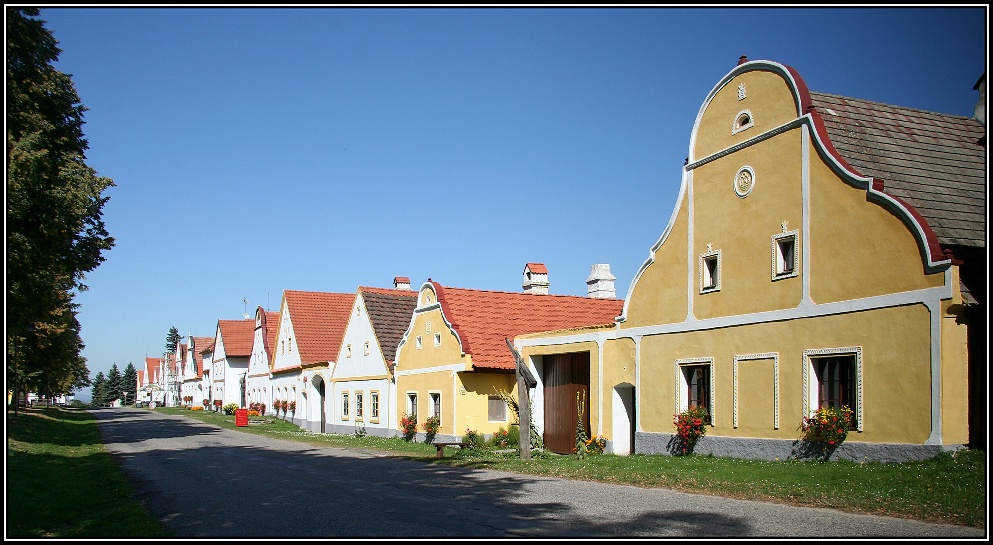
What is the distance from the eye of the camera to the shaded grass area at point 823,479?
11195mm

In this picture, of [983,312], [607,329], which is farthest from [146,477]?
[983,312]

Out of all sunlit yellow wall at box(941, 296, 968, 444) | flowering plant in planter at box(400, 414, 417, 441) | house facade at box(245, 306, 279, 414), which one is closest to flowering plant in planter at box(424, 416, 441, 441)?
flowering plant in planter at box(400, 414, 417, 441)

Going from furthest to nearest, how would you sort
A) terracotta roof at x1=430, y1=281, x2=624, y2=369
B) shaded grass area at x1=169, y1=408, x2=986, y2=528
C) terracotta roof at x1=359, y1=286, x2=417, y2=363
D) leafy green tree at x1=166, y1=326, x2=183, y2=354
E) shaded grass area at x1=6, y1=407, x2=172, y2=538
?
leafy green tree at x1=166, y1=326, x2=183, y2=354, terracotta roof at x1=359, y1=286, x2=417, y2=363, terracotta roof at x1=430, y1=281, x2=624, y2=369, shaded grass area at x1=169, y1=408, x2=986, y2=528, shaded grass area at x1=6, y1=407, x2=172, y2=538

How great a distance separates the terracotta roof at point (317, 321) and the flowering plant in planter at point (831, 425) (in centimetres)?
3443

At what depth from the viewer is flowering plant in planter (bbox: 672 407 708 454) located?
19281 millimetres

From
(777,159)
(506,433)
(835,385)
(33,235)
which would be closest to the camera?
(835,385)

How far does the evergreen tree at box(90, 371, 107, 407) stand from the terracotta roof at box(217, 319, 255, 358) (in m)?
72.2

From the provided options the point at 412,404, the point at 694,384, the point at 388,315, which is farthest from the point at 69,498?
the point at 388,315

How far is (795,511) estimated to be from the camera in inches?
447

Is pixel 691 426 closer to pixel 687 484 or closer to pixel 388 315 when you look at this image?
pixel 687 484

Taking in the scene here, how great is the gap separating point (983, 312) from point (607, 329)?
34.2 ft

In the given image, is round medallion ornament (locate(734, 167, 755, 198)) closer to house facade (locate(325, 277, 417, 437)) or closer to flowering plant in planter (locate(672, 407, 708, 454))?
flowering plant in planter (locate(672, 407, 708, 454))

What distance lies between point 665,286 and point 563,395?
595cm

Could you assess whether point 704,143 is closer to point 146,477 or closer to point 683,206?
point 683,206
